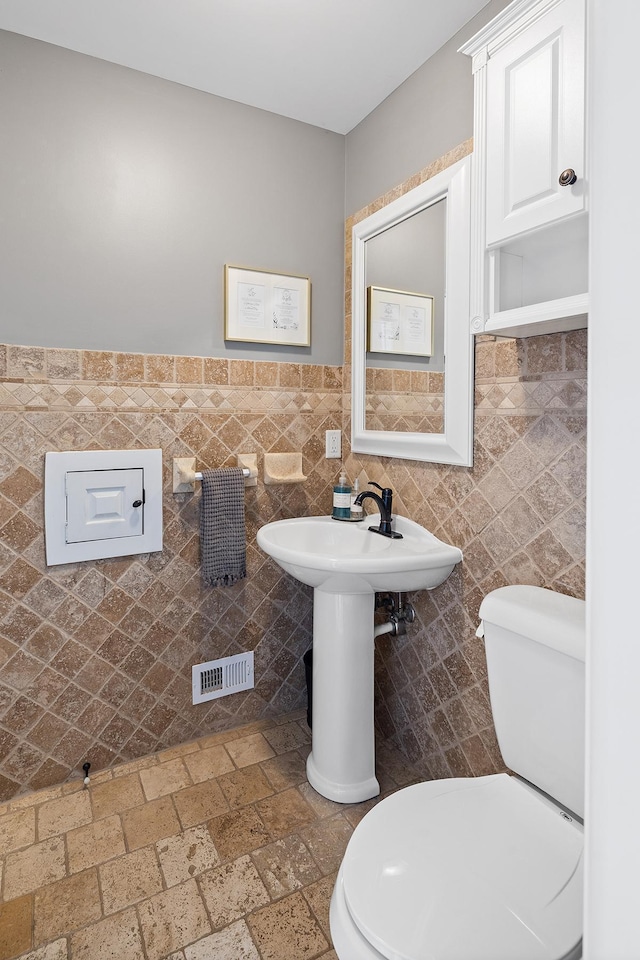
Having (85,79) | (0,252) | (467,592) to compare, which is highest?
(85,79)

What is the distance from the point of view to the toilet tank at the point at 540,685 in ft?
3.72

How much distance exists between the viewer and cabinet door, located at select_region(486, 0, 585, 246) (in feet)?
3.73

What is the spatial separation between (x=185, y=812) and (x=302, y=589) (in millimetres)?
925

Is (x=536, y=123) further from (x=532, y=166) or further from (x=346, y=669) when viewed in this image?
(x=346, y=669)

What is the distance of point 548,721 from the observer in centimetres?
120

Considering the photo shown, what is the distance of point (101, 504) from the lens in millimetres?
1882

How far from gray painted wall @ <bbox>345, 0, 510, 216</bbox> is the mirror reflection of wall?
200 mm

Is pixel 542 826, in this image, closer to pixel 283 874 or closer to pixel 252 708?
pixel 283 874

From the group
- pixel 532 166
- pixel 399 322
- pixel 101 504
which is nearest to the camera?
pixel 532 166

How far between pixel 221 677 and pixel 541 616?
4.61 feet

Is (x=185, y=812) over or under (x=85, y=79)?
under

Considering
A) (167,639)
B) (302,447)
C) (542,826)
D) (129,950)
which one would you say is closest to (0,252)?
(302,447)

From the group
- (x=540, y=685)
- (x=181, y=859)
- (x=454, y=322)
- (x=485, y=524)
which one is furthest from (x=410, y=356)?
(x=181, y=859)

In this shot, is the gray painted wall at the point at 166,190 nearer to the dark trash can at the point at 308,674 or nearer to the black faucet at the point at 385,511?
the black faucet at the point at 385,511
